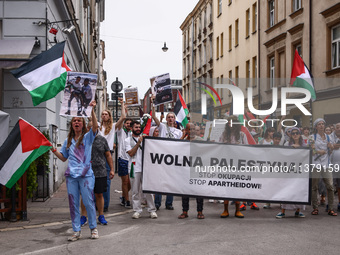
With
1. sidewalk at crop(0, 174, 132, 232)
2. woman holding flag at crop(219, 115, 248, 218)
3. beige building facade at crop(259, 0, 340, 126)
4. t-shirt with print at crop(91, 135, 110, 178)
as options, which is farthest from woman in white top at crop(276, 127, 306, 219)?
t-shirt with print at crop(91, 135, 110, 178)

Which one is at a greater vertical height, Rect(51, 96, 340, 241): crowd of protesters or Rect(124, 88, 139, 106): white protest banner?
Rect(124, 88, 139, 106): white protest banner

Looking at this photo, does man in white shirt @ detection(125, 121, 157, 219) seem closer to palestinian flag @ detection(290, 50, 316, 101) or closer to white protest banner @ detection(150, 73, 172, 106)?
white protest banner @ detection(150, 73, 172, 106)

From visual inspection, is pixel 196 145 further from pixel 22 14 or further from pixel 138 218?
pixel 22 14

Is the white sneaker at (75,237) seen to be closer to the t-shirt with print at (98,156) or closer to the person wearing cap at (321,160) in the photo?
the t-shirt with print at (98,156)

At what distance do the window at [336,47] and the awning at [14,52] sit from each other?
12.8 metres

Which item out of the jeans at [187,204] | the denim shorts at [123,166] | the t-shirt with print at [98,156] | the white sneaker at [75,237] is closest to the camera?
the white sneaker at [75,237]

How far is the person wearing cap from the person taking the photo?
10.4 m

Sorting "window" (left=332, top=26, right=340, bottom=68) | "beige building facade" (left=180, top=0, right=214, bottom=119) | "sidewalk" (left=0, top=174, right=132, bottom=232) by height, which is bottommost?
"sidewalk" (left=0, top=174, right=132, bottom=232)

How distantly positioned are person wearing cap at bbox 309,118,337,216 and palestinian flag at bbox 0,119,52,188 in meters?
5.24

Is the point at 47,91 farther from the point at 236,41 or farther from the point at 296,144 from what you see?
the point at 236,41

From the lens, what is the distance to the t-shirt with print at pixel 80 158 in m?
7.74

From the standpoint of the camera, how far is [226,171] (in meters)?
9.97

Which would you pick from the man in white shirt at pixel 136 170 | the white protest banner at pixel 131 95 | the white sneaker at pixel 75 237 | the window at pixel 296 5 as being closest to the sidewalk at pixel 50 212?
the man in white shirt at pixel 136 170

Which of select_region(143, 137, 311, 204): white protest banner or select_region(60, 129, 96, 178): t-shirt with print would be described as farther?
select_region(143, 137, 311, 204): white protest banner
